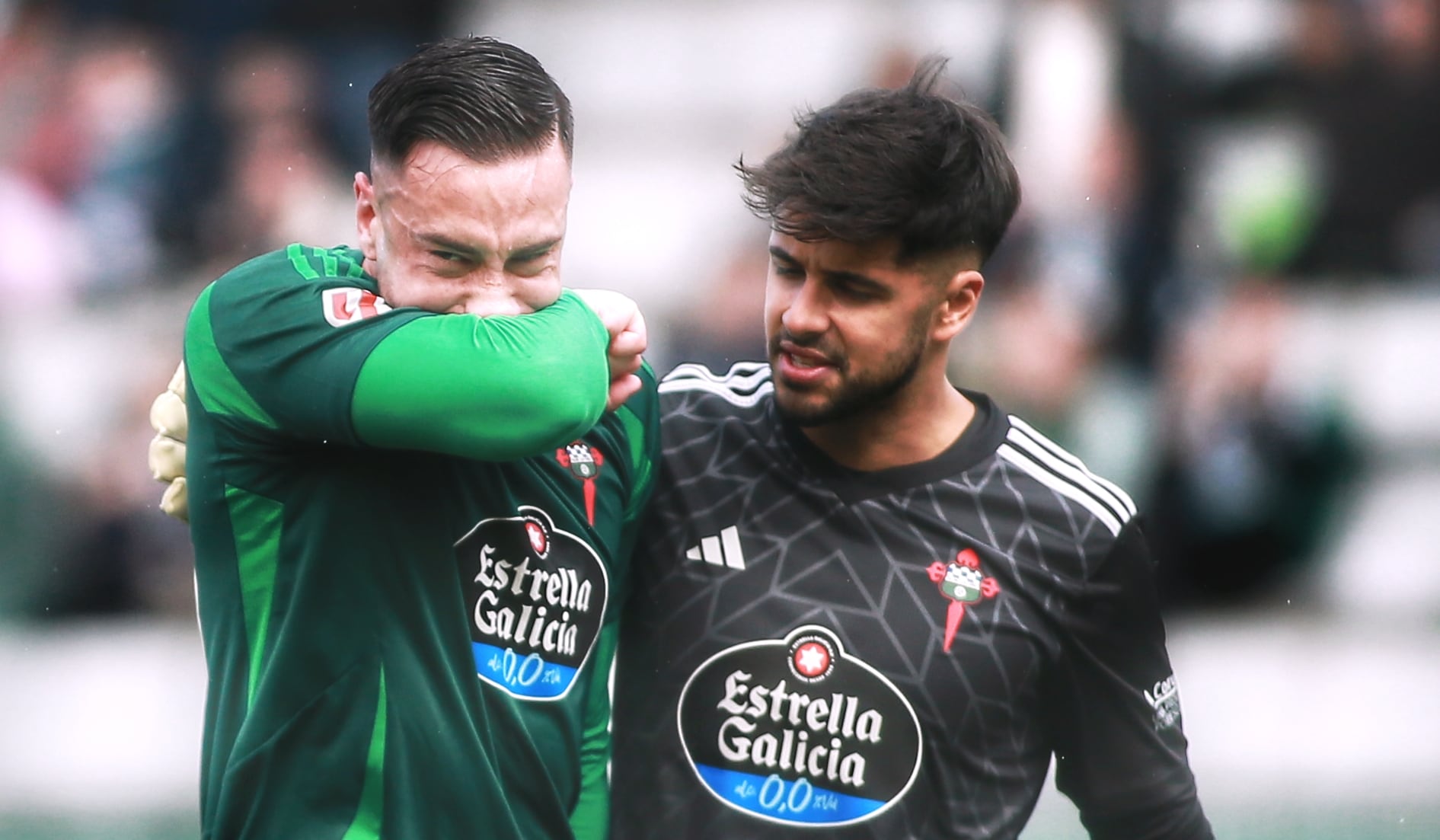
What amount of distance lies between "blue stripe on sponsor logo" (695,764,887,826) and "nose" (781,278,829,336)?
791 mm

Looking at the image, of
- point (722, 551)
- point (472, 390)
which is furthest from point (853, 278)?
point (472, 390)

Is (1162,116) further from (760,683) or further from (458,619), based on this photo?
(458,619)

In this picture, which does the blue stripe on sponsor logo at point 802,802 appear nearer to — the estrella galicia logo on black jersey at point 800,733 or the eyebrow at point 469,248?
the estrella galicia logo on black jersey at point 800,733

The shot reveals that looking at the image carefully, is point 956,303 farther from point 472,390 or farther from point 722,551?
point 472,390

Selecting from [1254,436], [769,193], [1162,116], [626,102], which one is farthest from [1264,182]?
[769,193]

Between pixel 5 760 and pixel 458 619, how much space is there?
505cm

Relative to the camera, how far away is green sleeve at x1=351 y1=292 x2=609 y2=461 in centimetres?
225

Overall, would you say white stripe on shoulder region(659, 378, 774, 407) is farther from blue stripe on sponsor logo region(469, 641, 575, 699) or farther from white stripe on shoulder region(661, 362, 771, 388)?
blue stripe on sponsor logo region(469, 641, 575, 699)

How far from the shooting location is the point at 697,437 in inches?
126

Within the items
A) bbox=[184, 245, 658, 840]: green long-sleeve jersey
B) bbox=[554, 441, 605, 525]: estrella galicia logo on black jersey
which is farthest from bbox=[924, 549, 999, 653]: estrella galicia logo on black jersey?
bbox=[184, 245, 658, 840]: green long-sleeve jersey

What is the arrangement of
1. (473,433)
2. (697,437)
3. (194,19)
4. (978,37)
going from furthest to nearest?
(194,19), (978,37), (697,437), (473,433)

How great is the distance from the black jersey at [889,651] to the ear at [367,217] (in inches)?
32.8

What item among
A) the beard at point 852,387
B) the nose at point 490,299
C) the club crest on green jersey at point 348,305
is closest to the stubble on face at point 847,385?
the beard at point 852,387

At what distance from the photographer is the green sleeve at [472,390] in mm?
2252
